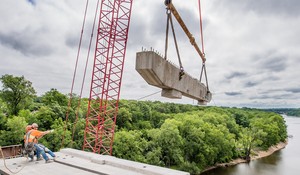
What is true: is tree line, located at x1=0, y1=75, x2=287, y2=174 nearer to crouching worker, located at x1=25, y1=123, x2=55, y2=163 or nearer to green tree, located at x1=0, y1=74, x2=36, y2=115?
green tree, located at x1=0, y1=74, x2=36, y2=115

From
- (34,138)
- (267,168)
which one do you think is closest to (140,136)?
(267,168)

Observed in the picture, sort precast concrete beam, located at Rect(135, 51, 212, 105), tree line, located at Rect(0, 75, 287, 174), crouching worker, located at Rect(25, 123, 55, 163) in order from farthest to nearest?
tree line, located at Rect(0, 75, 287, 174) → crouching worker, located at Rect(25, 123, 55, 163) → precast concrete beam, located at Rect(135, 51, 212, 105)

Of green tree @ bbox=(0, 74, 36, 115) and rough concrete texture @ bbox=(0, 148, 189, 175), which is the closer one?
rough concrete texture @ bbox=(0, 148, 189, 175)

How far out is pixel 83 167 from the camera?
915 centimetres

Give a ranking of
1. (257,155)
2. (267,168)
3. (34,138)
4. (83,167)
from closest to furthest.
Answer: (83,167)
(34,138)
(267,168)
(257,155)

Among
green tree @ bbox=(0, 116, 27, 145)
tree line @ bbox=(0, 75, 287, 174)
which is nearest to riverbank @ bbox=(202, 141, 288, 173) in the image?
tree line @ bbox=(0, 75, 287, 174)

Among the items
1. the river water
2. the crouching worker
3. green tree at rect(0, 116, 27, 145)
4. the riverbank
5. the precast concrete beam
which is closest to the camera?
the precast concrete beam

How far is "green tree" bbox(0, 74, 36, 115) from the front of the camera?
38469mm

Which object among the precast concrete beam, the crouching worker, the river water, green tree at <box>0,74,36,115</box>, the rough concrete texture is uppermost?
green tree at <box>0,74,36,115</box>

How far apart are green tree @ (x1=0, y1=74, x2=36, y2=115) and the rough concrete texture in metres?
33.4

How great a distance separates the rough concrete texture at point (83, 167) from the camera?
28.2ft

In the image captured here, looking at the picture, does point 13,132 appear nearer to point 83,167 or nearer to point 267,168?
point 83,167

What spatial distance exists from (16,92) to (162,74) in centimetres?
4092

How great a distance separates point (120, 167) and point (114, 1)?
2098cm
